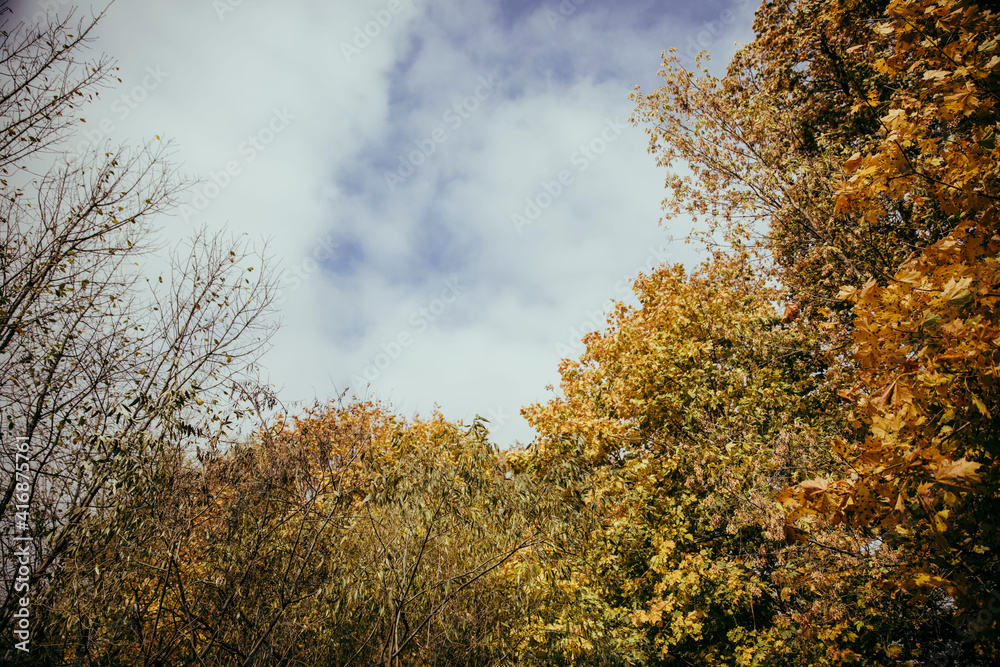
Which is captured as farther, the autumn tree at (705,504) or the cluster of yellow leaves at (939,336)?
the autumn tree at (705,504)

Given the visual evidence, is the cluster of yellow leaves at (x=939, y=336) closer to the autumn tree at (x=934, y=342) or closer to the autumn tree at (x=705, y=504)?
the autumn tree at (x=934, y=342)

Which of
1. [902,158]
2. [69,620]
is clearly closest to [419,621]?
[69,620]

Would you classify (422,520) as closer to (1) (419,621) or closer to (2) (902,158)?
(1) (419,621)

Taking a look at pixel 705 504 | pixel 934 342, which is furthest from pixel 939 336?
→ pixel 705 504

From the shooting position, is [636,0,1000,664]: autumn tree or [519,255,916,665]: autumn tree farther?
[519,255,916,665]: autumn tree

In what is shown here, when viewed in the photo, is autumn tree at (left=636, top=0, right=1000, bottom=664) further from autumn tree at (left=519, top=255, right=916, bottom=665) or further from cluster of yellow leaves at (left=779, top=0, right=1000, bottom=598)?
autumn tree at (left=519, top=255, right=916, bottom=665)

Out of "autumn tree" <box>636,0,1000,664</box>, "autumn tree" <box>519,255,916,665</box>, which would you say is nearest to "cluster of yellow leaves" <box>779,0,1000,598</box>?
"autumn tree" <box>636,0,1000,664</box>

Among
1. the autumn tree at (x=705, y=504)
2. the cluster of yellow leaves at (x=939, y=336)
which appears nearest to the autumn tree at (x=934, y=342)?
the cluster of yellow leaves at (x=939, y=336)

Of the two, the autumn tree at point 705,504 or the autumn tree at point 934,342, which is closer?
the autumn tree at point 934,342

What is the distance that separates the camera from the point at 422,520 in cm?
553

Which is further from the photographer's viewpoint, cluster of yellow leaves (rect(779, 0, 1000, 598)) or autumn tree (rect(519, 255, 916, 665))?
autumn tree (rect(519, 255, 916, 665))

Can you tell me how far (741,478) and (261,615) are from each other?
6.48m

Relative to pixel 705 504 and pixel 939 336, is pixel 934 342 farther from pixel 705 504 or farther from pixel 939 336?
pixel 705 504

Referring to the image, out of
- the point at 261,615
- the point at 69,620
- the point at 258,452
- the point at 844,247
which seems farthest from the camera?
the point at 844,247
